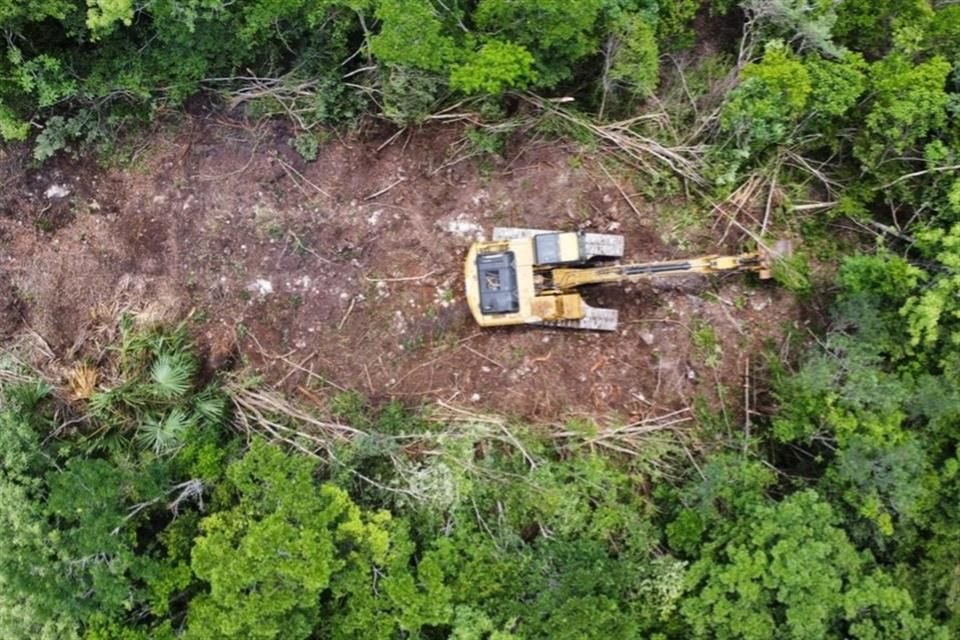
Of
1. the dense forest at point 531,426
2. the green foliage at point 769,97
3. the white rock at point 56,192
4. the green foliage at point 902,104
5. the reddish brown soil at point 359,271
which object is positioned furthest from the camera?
the white rock at point 56,192

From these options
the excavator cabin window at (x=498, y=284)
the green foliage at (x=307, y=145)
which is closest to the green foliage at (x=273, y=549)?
the excavator cabin window at (x=498, y=284)

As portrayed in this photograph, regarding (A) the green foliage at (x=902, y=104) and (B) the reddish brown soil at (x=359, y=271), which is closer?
(A) the green foliage at (x=902, y=104)

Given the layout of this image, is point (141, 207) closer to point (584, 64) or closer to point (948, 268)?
point (584, 64)

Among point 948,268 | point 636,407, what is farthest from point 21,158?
point 948,268

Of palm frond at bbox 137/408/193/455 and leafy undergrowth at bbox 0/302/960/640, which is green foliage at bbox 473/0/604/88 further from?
palm frond at bbox 137/408/193/455

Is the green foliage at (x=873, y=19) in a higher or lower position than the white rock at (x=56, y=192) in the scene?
higher

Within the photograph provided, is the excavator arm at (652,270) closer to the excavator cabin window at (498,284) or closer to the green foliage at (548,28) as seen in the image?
the excavator cabin window at (498,284)

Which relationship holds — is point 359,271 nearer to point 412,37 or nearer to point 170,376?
point 170,376

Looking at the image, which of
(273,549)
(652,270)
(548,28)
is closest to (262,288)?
(273,549)
